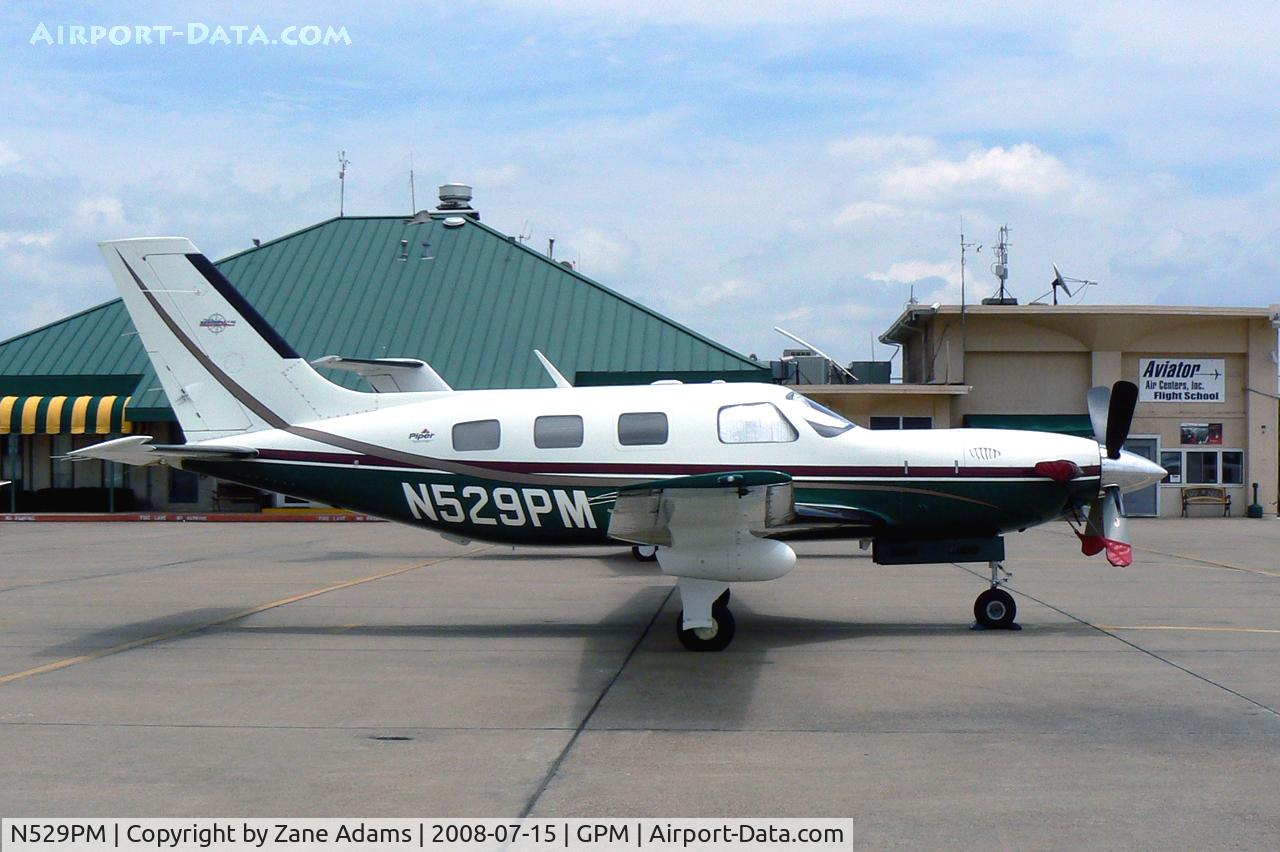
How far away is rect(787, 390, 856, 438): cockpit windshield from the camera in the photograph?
1092 centimetres

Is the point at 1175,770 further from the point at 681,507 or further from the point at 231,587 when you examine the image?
the point at 231,587

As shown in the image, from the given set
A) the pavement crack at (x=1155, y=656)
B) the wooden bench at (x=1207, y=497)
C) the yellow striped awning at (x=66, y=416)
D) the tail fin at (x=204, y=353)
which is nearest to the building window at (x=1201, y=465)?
the wooden bench at (x=1207, y=497)

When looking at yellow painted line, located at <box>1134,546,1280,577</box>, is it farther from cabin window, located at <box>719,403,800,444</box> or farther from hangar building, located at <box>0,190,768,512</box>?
hangar building, located at <box>0,190,768,512</box>

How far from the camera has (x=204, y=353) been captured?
11.8m

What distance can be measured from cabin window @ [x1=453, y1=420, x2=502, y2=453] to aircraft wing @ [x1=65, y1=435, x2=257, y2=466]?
2.16m

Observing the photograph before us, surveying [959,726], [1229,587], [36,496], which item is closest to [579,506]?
[959,726]

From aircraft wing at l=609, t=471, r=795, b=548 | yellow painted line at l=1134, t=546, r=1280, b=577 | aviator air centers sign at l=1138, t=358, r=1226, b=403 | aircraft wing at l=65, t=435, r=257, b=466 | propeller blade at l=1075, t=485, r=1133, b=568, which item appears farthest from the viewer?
aviator air centers sign at l=1138, t=358, r=1226, b=403

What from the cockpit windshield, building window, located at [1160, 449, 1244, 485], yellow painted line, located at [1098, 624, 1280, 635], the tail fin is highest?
the tail fin

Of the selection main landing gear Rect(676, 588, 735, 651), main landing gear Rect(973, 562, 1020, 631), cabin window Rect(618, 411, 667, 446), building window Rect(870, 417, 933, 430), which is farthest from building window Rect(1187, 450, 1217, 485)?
main landing gear Rect(676, 588, 735, 651)

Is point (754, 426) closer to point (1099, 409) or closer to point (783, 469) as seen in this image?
point (783, 469)

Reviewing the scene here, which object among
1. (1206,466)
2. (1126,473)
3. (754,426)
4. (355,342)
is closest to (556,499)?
(754,426)

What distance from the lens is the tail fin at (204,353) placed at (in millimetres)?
11750

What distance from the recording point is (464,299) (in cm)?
3478

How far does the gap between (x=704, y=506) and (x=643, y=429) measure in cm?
198
